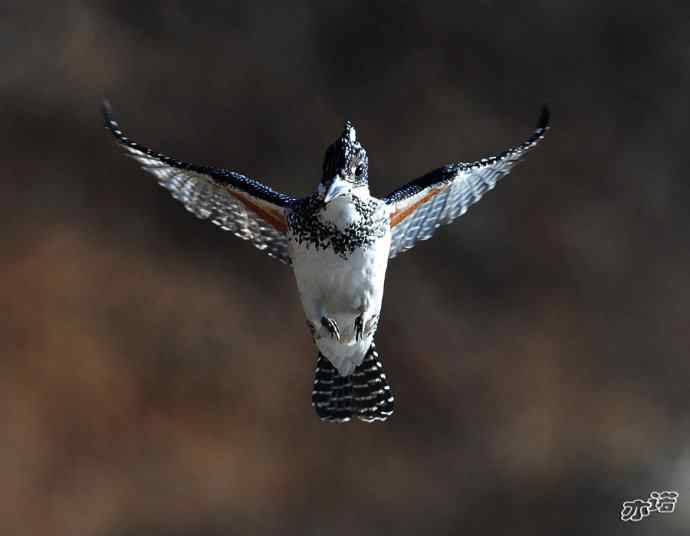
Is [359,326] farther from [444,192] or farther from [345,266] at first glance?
[444,192]

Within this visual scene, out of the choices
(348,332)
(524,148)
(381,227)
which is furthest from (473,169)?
(348,332)

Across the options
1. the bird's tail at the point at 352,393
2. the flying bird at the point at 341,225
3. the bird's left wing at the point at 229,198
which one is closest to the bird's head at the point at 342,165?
the flying bird at the point at 341,225

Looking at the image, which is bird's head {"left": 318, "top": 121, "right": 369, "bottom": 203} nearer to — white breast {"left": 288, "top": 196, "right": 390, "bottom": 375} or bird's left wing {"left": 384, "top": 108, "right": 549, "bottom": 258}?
white breast {"left": 288, "top": 196, "right": 390, "bottom": 375}

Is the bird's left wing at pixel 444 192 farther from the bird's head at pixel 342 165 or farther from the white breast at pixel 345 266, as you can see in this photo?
the bird's head at pixel 342 165

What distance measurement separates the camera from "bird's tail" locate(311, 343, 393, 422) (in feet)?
10.7

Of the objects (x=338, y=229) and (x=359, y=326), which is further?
(x=359, y=326)

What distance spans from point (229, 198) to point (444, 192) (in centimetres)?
68

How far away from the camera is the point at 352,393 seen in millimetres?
3283

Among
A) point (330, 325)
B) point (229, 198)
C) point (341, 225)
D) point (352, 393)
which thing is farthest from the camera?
point (352, 393)

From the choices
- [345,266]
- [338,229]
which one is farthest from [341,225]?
[345,266]

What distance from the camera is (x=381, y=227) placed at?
293 cm

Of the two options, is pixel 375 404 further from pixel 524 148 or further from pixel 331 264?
pixel 524 148

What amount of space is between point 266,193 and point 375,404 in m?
0.77

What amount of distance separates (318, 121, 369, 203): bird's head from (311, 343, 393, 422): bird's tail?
27.5 inches
